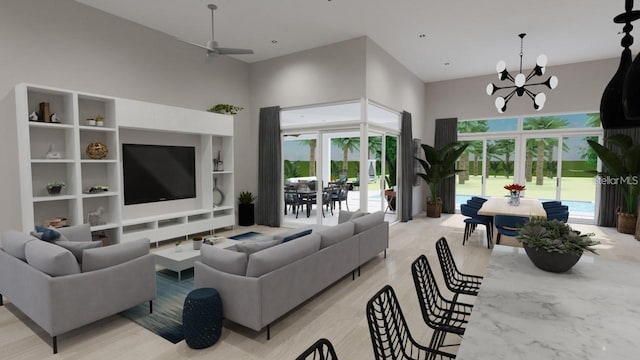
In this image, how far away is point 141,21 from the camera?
5.55 metres

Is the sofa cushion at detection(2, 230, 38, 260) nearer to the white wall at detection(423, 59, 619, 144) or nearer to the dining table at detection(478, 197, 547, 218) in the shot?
the dining table at detection(478, 197, 547, 218)

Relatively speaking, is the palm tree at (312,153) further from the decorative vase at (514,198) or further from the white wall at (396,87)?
the decorative vase at (514,198)

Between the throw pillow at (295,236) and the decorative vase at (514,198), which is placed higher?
the decorative vase at (514,198)

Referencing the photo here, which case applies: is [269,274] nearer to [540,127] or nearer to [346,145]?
[346,145]

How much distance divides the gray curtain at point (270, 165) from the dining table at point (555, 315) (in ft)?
19.0

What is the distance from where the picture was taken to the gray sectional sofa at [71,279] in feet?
8.52

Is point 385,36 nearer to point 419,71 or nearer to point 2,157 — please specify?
point 419,71

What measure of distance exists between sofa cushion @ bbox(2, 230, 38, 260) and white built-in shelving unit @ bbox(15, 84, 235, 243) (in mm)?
1181

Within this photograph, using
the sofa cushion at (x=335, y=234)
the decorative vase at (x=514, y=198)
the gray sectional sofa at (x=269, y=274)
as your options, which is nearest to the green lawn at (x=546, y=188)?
the decorative vase at (x=514, y=198)

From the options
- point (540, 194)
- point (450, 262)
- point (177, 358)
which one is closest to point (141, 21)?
point (177, 358)

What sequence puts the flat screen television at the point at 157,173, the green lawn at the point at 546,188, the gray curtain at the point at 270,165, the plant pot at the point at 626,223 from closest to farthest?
the flat screen television at the point at 157,173 < the plant pot at the point at 626,223 < the gray curtain at the point at 270,165 < the green lawn at the point at 546,188

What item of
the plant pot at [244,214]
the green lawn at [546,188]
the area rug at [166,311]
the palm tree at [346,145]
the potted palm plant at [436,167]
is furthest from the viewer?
the potted palm plant at [436,167]

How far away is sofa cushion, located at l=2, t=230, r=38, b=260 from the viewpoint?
9.87 feet

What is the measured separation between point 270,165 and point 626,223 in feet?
24.9
